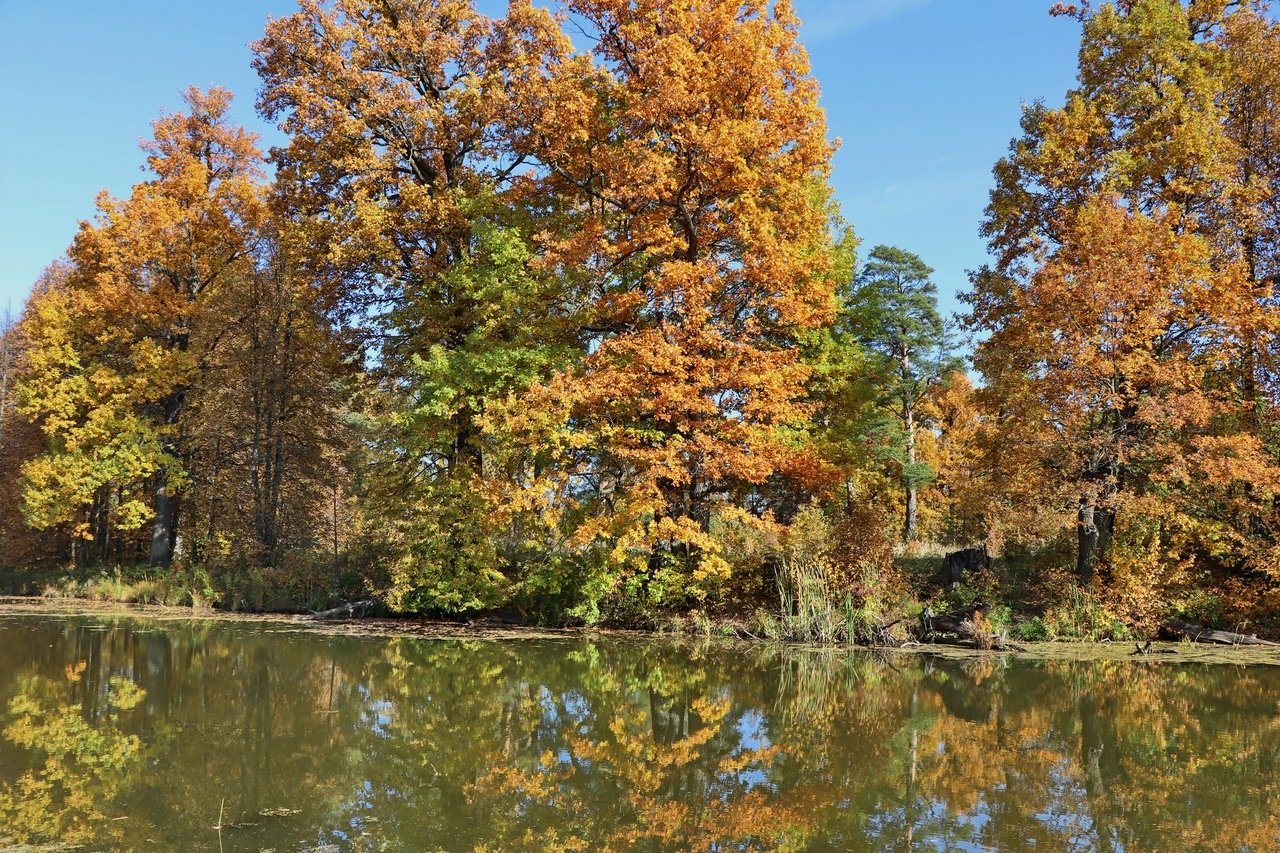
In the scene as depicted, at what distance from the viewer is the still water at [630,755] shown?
5543mm

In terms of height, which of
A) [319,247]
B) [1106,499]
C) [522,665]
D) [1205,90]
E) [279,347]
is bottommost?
[522,665]

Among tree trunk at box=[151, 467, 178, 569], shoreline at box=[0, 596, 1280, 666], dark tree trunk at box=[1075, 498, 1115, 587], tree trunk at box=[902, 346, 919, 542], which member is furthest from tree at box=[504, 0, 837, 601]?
tree trunk at box=[902, 346, 919, 542]

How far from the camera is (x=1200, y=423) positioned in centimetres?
1510

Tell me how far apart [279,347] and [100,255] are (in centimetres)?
615

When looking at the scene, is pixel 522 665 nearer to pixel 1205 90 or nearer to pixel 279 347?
pixel 279 347

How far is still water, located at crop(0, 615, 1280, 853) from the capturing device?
→ 5543 mm

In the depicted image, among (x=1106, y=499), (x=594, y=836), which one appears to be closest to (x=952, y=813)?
(x=594, y=836)

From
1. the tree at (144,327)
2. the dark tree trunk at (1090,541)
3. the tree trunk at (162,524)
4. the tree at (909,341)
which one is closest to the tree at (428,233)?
the tree at (144,327)

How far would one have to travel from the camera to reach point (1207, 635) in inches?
581

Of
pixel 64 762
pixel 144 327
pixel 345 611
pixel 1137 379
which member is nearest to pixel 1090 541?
pixel 1137 379

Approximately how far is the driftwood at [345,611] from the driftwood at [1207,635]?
Answer: 15825 millimetres

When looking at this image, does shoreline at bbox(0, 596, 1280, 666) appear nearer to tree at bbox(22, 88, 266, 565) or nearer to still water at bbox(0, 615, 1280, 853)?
still water at bbox(0, 615, 1280, 853)

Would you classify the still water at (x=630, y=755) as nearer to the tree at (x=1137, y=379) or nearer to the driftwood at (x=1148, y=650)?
the driftwood at (x=1148, y=650)

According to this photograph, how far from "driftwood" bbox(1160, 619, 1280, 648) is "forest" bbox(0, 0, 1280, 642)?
0.96 feet
